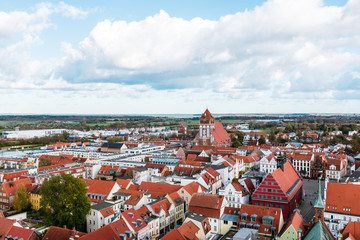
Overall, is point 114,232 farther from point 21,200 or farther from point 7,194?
point 7,194

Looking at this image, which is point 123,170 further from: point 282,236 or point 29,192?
point 282,236

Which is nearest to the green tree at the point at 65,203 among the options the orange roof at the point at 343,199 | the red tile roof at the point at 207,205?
the red tile roof at the point at 207,205

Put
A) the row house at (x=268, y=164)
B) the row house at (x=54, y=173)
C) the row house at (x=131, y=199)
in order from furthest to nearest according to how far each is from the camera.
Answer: the row house at (x=268, y=164), the row house at (x=54, y=173), the row house at (x=131, y=199)

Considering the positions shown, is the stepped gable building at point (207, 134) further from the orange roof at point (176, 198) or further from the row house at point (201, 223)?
the row house at point (201, 223)

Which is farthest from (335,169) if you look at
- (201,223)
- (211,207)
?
(201,223)

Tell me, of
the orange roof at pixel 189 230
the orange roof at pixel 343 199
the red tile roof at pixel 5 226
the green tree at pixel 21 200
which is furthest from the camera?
the green tree at pixel 21 200

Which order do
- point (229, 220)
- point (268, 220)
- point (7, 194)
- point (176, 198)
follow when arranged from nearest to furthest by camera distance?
point (268, 220), point (229, 220), point (176, 198), point (7, 194)
